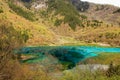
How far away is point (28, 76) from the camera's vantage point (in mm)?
84688

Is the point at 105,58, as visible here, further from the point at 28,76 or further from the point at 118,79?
the point at 118,79

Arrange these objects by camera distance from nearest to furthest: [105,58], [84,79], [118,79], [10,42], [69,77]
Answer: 1. [118,79]
2. [84,79]
3. [69,77]
4. [10,42]
5. [105,58]

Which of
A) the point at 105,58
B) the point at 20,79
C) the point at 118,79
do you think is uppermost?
the point at 118,79

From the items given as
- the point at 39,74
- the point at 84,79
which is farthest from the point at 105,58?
the point at 84,79

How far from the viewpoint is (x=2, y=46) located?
84.2m

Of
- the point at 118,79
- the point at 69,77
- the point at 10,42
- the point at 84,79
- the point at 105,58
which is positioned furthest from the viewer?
the point at 105,58

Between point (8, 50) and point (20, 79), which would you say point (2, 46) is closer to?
point (8, 50)

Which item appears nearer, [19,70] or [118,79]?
[118,79]

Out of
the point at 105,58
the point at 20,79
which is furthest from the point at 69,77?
the point at 105,58

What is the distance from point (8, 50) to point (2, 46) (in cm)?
301

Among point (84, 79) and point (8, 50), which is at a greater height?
point (8, 50)

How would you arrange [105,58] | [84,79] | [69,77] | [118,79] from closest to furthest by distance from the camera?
1. [118,79]
2. [84,79]
3. [69,77]
4. [105,58]

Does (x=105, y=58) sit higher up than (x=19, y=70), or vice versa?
(x=19, y=70)

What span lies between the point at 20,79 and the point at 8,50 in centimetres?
935
